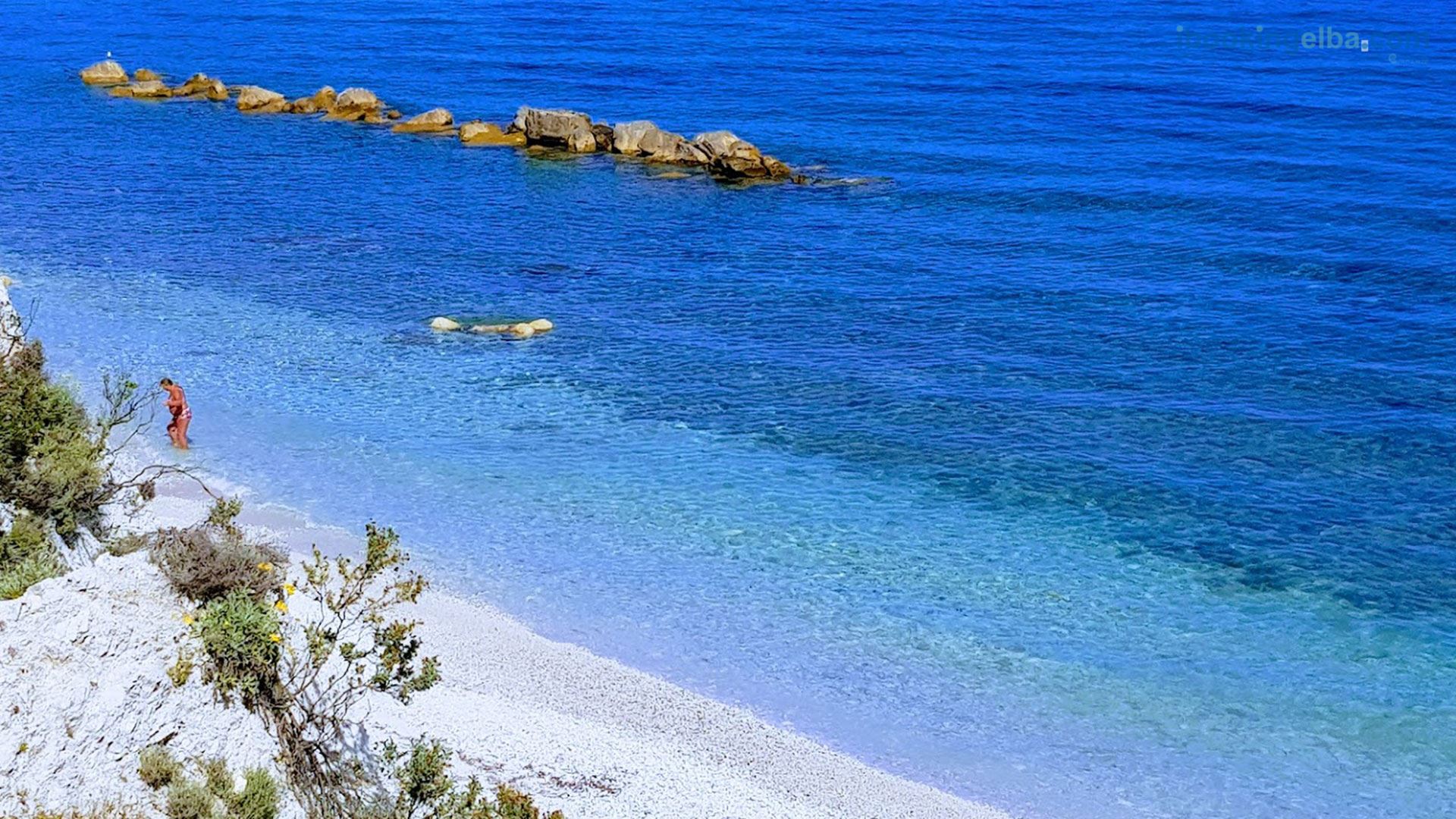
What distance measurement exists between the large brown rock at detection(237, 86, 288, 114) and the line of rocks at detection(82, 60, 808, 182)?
37 mm

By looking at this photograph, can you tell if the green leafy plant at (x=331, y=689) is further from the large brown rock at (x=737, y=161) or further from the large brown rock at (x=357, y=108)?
the large brown rock at (x=357, y=108)

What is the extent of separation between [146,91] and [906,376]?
49.3 metres

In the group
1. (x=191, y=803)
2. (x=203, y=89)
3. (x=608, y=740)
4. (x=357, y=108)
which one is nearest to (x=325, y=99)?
(x=357, y=108)

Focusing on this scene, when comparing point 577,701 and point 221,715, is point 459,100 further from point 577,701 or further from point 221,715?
point 221,715

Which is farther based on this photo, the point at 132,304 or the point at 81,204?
the point at 81,204

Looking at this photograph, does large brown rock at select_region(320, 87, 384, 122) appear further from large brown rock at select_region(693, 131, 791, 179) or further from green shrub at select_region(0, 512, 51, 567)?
green shrub at select_region(0, 512, 51, 567)

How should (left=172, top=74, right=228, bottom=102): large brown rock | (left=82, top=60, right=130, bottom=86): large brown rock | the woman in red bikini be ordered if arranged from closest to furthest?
1. the woman in red bikini
2. (left=172, top=74, right=228, bottom=102): large brown rock
3. (left=82, top=60, right=130, bottom=86): large brown rock

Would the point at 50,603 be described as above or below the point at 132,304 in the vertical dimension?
above

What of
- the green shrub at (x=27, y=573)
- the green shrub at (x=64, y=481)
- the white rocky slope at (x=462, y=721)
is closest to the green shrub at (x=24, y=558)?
the green shrub at (x=27, y=573)

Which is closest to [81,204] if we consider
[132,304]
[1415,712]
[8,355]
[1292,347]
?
[132,304]

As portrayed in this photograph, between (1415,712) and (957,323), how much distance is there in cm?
1965

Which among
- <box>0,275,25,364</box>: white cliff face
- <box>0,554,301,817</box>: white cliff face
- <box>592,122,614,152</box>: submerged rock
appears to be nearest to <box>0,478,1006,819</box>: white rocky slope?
<box>0,554,301,817</box>: white cliff face

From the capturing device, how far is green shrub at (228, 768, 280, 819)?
46.8 ft

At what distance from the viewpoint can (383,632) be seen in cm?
1712
